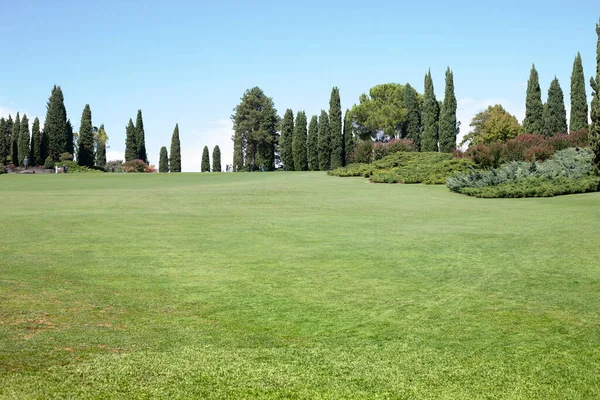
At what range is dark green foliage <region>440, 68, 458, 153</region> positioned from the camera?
52688mm

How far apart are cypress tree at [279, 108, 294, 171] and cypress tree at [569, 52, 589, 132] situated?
27038mm

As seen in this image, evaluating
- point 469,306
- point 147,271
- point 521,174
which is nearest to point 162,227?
point 147,271

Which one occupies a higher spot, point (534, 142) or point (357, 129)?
point (357, 129)

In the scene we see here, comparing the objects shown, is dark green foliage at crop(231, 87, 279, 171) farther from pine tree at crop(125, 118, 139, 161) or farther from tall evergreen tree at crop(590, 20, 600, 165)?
tall evergreen tree at crop(590, 20, 600, 165)

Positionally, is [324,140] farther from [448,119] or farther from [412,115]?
[448,119]

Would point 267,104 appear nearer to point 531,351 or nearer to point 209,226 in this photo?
point 209,226

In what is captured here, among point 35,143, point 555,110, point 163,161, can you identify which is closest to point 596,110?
point 555,110

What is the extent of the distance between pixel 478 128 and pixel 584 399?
71.1 meters

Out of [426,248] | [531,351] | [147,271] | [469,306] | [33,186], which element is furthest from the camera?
[33,186]

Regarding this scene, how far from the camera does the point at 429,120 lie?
54906mm

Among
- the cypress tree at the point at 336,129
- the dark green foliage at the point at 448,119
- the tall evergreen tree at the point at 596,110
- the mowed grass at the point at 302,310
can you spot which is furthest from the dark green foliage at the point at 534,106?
the mowed grass at the point at 302,310

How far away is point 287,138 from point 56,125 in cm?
2415

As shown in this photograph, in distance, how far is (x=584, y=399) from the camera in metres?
4.31

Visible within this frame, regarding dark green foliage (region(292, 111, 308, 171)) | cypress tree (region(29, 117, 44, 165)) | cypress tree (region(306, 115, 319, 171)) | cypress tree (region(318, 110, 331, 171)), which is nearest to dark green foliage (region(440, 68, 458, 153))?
cypress tree (region(318, 110, 331, 171))
